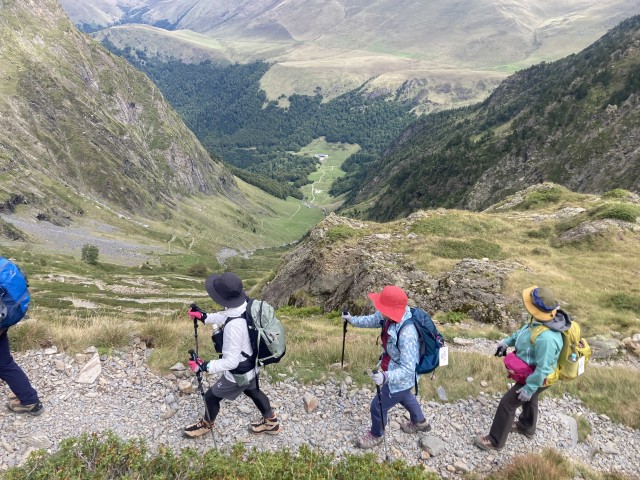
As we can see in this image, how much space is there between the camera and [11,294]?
8.64 meters

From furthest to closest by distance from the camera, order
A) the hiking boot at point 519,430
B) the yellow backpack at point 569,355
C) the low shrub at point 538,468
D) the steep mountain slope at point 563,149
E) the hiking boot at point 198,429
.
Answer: the steep mountain slope at point 563,149
the hiking boot at point 519,430
the hiking boot at point 198,429
the yellow backpack at point 569,355
the low shrub at point 538,468

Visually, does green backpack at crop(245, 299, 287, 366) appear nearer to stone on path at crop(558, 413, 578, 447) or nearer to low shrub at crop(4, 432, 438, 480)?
low shrub at crop(4, 432, 438, 480)

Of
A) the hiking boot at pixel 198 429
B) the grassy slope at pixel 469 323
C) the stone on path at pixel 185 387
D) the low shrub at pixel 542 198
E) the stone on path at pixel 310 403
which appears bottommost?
the hiking boot at pixel 198 429

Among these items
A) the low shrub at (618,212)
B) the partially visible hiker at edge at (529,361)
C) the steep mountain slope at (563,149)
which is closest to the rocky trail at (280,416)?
the partially visible hiker at edge at (529,361)

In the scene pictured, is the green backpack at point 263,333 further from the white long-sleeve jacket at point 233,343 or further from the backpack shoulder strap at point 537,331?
the backpack shoulder strap at point 537,331

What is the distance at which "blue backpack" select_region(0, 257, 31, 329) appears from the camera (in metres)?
8.59

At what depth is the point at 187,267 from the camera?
153m

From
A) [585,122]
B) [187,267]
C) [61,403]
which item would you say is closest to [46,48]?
[187,267]

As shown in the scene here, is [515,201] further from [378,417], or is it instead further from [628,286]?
[378,417]

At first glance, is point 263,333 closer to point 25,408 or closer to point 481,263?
point 25,408

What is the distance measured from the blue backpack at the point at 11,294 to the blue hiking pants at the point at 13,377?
2.49ft

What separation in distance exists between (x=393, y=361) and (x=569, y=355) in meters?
3.68

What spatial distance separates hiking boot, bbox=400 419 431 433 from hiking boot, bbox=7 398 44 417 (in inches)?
346

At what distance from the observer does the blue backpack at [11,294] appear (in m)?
8.59
